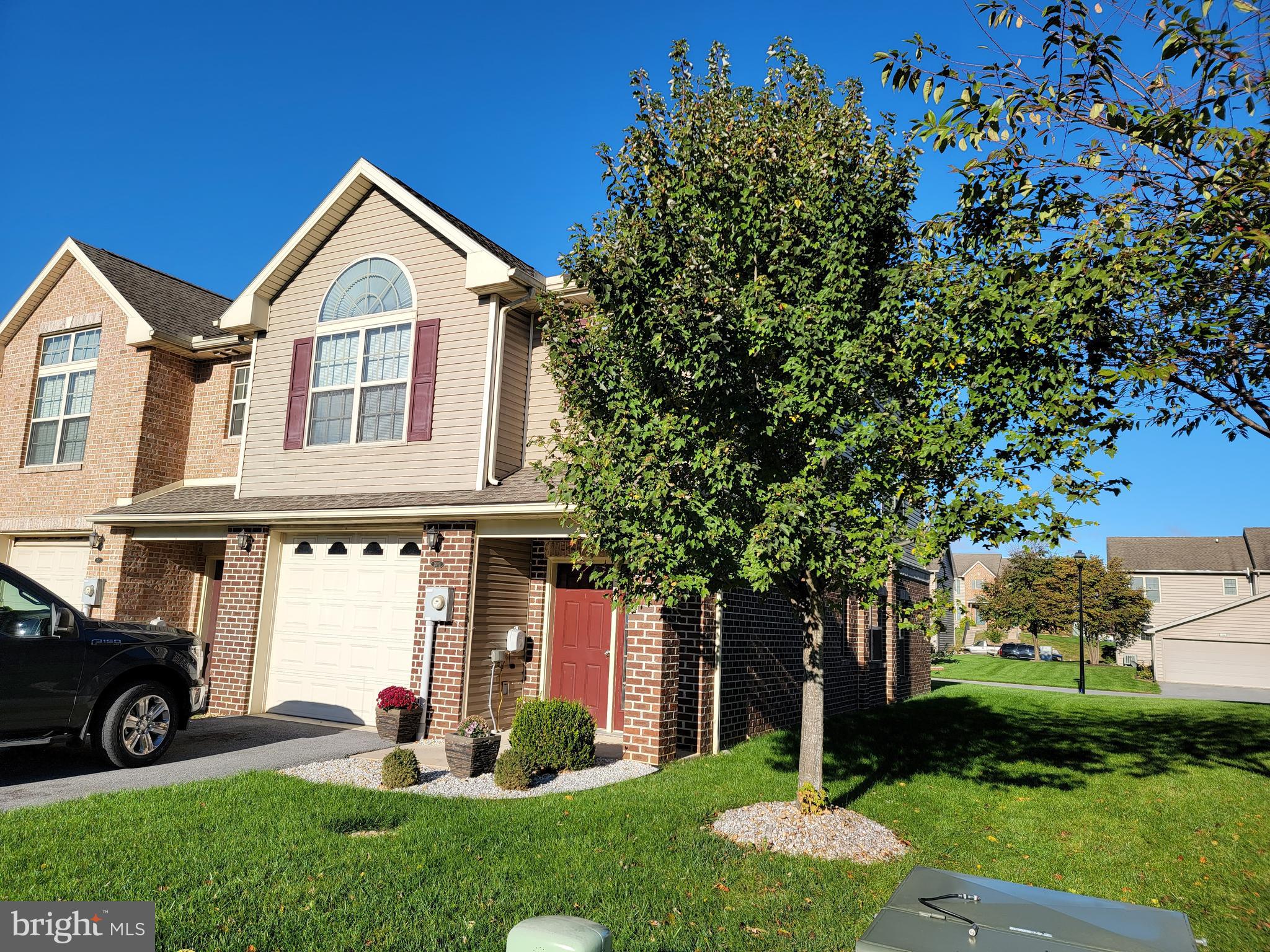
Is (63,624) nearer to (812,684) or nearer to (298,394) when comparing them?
(298,394)

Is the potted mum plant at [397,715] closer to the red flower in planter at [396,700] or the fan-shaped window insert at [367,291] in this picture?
the red flower in planter at [396,700]

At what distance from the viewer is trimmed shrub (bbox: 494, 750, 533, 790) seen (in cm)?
845

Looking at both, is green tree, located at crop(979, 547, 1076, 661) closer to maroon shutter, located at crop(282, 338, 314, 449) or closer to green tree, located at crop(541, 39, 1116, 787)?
maroon shutter, located at crop(282, 338, 314, 449)

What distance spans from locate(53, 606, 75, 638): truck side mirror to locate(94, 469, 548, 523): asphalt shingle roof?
417 cm

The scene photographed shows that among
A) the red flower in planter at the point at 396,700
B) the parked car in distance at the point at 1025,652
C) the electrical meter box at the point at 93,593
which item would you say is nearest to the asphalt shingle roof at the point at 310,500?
the electrical meter box at the point at 93,593

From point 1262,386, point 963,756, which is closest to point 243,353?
point 963,756

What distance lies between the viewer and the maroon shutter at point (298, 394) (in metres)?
13.6

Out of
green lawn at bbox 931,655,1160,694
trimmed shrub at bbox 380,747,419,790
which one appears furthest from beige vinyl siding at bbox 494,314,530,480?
green lawn at bbox 931,655,1160,694

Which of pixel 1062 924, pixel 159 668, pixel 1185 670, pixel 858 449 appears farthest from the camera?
pixel 1185 670

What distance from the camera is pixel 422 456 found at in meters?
12.4

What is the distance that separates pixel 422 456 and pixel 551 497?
17.4ft

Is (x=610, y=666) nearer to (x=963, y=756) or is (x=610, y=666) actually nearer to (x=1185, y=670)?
(x=963, y=756)

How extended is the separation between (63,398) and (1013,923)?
1971cm

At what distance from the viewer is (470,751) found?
29.2ft
